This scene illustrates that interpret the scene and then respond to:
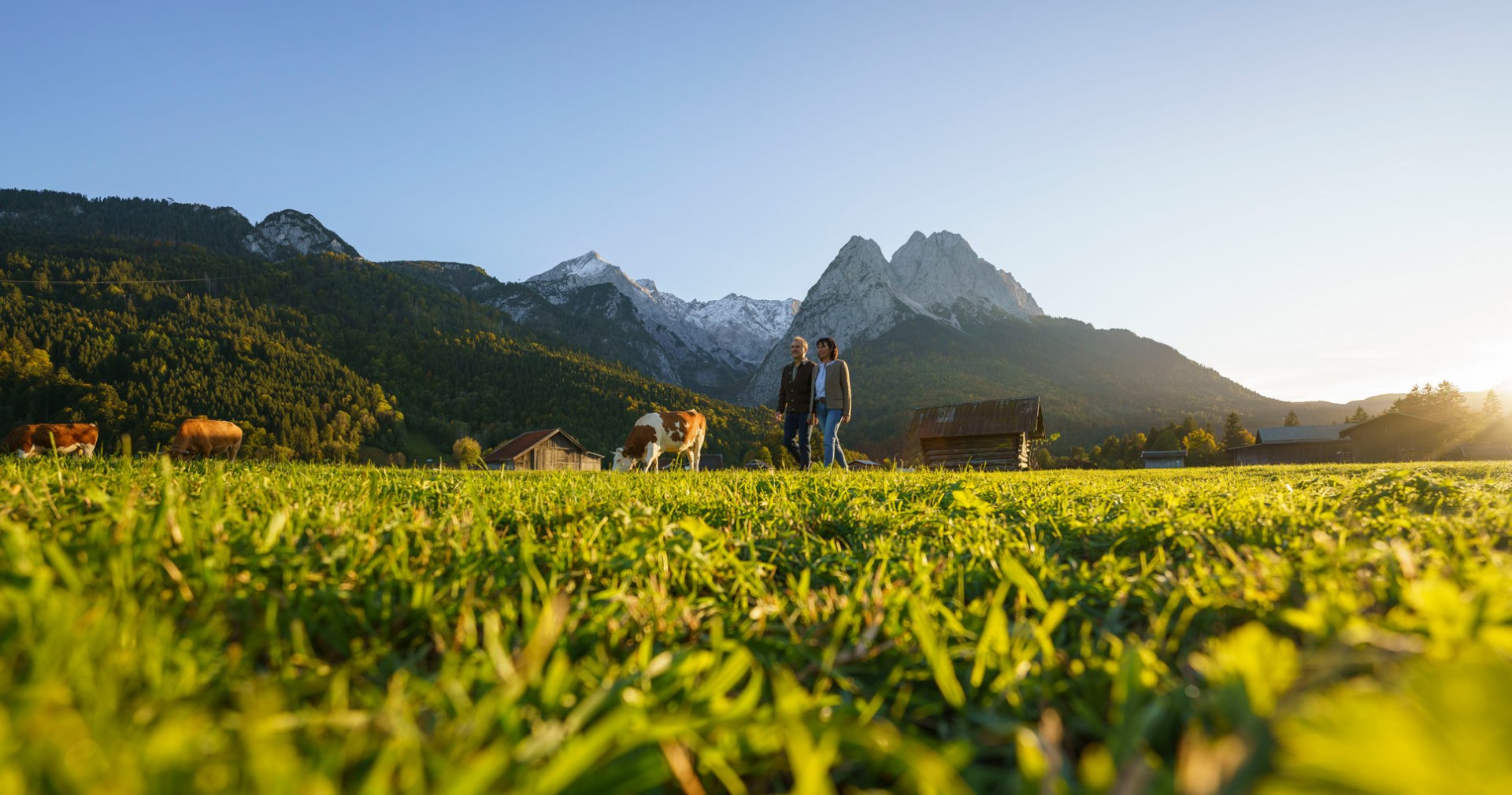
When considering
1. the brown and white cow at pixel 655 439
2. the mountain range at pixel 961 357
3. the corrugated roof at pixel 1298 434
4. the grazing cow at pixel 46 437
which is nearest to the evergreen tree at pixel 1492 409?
the corrugated roof at pixel 1298 434

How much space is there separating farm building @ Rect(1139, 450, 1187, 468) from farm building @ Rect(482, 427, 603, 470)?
72347mm

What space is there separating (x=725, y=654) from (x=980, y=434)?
37563mm

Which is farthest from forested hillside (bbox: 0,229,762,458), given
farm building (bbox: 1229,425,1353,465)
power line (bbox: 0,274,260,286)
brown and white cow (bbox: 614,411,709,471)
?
brown and white cow (bbox: 614,411,709,471)

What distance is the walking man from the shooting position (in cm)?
1224

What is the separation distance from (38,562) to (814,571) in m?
2.15

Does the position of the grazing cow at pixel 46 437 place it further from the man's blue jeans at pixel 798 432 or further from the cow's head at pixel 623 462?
the man's blue jeans at pixel 798 432

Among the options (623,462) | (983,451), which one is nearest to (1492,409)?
(983,451)

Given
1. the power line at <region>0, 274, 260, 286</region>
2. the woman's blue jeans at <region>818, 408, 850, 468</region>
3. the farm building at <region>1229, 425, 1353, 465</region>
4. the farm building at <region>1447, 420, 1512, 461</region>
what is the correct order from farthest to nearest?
1. the power line at <region>0, 274, 260, 286</region>
2. the farm building at <region>1229, 425, 1353, 465</region>
3. the farm building at <region>1447, 420, 1512, 461</region>
4. the woman's blue jeans at <region>818, 408, 850, 468</region>

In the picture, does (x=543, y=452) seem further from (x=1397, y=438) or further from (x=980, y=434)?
(x=1397, y=438)

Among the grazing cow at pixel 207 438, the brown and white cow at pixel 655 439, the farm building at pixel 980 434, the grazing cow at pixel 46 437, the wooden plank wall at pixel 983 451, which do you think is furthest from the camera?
the farm building at pixel 980 434

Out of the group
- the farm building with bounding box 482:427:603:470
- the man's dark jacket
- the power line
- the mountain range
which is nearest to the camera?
the man's dark jacket

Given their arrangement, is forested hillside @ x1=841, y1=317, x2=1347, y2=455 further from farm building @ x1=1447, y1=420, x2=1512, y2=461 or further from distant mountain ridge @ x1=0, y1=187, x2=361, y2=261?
distant mountain ridge @ x1=0, y1=187, x2=361, y2=261

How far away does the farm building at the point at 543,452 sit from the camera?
82500 mm

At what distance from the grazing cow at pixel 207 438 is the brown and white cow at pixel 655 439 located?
12919mm
